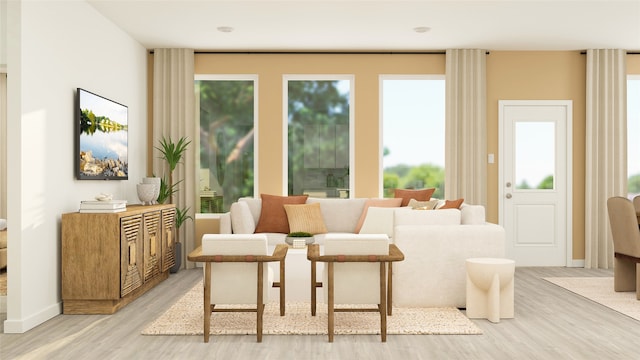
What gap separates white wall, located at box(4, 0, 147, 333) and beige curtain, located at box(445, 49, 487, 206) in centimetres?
431

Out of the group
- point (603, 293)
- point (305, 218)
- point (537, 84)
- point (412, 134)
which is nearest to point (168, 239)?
point (305, 218)

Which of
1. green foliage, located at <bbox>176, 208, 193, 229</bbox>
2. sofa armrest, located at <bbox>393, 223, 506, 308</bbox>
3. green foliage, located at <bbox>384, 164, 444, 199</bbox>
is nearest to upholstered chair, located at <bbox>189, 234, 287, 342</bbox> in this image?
sofa armrest, located at <bbox>393, 223, 506, 308</bbox>

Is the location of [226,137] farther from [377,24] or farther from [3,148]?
[3,148]

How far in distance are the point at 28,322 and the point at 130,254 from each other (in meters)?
1.00

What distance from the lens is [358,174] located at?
24.3 ft

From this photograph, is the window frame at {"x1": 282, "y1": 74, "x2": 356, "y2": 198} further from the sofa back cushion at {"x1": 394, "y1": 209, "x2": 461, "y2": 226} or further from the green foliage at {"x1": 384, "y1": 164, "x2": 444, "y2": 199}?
the sofa back cushion at {"x1": 394, "y1": 209, "x2": 461, "y2": 226}

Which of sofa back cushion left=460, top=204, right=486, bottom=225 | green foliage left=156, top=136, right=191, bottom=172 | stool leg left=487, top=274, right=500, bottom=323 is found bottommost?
stool leg left=487, top=274, right=500, bottom=323

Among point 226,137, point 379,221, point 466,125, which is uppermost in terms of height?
point 466,125

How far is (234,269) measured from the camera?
380 centimetres

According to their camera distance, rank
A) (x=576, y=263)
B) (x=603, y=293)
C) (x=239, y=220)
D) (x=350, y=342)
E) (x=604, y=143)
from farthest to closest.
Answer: (x=576, y=263) → (x=604, y=143) → (x=239, y=220) → (x=603, y=293) → (x=350, y=342)

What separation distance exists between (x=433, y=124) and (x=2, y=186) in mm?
5740

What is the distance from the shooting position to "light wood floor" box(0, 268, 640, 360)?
354cm

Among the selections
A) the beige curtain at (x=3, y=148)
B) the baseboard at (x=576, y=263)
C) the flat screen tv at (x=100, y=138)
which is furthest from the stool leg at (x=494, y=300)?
the beige curtain at (x=3, y=148)

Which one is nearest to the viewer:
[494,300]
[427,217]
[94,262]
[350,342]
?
[350,342]
